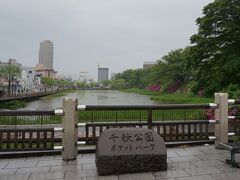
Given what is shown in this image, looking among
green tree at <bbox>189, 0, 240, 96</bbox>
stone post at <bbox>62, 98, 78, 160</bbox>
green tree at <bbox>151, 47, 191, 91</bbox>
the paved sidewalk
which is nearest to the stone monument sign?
the paved sidewalk

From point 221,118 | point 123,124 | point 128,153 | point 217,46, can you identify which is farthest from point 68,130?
point 217,46

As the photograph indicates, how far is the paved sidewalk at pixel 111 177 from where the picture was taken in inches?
201

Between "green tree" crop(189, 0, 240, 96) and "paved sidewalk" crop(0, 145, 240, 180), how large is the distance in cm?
1501

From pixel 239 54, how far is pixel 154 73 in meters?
53.6

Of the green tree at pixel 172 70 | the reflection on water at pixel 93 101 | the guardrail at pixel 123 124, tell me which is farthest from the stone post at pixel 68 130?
the green tree at pixel 172 70

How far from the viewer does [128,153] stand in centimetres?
532

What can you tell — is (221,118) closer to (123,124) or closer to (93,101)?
(123,124)

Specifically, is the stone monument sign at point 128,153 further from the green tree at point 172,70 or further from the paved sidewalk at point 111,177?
the green tree at point 172,70

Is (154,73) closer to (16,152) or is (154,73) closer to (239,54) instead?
(239,54)

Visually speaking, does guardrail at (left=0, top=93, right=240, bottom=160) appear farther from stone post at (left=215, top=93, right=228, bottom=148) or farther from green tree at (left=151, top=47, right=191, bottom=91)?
green tree at (left=151, top=47, right=191, bottom=91)

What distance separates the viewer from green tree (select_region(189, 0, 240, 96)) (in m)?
21.0

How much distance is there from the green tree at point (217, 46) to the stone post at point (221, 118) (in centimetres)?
1364

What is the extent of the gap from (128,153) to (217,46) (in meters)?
19.3

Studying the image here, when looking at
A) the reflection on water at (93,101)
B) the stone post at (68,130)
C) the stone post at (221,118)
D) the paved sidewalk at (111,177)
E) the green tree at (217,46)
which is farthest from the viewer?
the reflection on water at (93,101)
